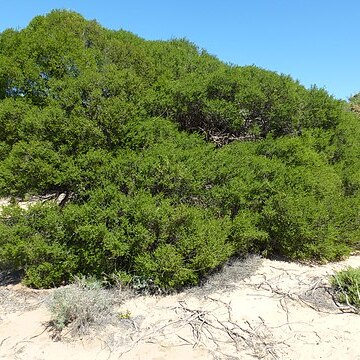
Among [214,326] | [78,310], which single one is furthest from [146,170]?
[214,326]

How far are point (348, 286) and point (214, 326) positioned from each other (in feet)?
5.51

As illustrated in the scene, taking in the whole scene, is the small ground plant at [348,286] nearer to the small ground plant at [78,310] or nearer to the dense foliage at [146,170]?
the dense foliage at [146,170]

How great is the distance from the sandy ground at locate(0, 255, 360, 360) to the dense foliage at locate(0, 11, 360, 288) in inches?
16.5

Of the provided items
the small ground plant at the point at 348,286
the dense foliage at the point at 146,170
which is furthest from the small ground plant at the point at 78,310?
the small ground plant at the point at 348,286

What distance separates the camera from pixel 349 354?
388 cm

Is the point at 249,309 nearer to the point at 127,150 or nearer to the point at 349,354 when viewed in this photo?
the point at 349,354

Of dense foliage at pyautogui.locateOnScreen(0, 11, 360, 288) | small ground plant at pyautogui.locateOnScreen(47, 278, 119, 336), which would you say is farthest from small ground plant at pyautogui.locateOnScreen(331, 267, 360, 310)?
small ground plant at pyautogui.locateOnScreen(47, 278, 119, 336)

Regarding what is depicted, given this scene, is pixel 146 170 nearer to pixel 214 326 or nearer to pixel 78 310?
pixel 78 310

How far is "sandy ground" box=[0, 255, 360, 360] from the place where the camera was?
4.09 m

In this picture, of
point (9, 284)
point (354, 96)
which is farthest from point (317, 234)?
point (354, 96)

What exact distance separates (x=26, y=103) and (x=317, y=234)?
4933 millimetres

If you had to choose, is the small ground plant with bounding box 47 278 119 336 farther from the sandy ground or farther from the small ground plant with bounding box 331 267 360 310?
the small ground plant with bounding box 331 267 360 310

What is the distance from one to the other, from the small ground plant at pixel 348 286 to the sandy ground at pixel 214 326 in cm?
11

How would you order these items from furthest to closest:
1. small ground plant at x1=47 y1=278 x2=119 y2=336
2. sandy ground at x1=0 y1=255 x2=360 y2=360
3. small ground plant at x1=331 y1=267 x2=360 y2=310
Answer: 1. small ground plant at x1=331 y1=267 x2=360 y2=310
2. small ground plant at x1=47 y1=278 x2=119 y2=336
3. sandy ground at x1=0 y1=255 x2=360 y2=360
